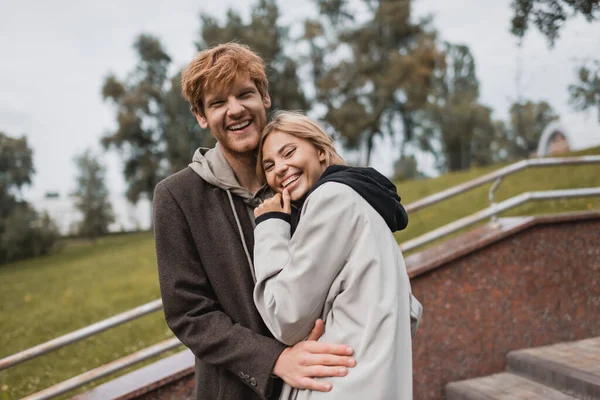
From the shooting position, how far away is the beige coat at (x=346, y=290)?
1.57 m

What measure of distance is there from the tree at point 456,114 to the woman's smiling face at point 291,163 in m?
30.9

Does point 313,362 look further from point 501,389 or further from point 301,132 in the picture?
point 501,389

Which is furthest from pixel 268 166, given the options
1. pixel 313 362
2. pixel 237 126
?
pixel 313 362

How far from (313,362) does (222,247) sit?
59cm

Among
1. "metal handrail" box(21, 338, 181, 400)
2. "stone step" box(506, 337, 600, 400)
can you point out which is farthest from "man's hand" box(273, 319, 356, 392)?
"stone step" box(506, 337, 600, 400)

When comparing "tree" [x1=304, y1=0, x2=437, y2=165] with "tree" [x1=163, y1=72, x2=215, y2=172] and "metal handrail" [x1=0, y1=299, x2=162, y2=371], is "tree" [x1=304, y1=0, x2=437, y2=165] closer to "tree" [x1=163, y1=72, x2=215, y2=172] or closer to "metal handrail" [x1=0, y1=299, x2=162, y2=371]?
"tree" [x1=163, y1=72, x2=215, y2=172]

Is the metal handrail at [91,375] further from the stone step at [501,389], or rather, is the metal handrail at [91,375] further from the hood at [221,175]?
the stone step at [501,389]

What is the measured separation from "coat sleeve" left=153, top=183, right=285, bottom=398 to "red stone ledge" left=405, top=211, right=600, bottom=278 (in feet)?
8.37

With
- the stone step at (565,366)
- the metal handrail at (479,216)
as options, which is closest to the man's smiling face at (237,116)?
the metal handrail at (479,216)

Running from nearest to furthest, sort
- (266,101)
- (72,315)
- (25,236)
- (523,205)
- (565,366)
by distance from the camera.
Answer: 1. (266,101)
2. (565,366)
3. (72,315)
4. (523,205)
5. (25,236)

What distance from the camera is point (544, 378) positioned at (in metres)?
4.07

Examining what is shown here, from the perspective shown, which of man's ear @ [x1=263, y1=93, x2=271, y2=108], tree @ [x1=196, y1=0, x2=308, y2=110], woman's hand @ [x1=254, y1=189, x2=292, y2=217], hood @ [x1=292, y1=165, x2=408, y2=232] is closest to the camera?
hood @ [x1=292, y1=165, x2=408, y2=232]

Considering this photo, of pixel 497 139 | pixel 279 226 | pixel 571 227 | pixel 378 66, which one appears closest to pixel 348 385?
pixel 279 226

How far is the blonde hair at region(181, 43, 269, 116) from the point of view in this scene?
1.92 m
